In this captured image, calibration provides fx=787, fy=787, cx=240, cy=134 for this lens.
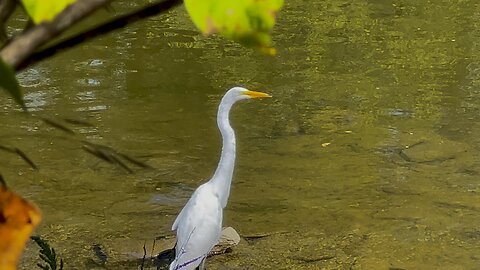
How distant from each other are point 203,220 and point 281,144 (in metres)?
1.58

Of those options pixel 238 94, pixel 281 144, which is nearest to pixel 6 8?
pixel 238 94

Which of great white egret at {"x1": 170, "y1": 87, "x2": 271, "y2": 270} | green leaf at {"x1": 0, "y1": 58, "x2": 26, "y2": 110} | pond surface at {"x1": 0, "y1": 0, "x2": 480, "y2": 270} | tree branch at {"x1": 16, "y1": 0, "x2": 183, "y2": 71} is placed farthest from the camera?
pond surface at {"x1": 0, "y1": 0, "x2": 480, "y2": 270}

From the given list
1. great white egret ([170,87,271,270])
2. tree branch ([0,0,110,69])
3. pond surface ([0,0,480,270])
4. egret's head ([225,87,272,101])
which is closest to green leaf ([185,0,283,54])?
tree branch ([0,0,110,69])

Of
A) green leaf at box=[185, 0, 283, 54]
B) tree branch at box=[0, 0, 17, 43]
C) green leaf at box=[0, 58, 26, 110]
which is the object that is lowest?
green leaf at box=[0, 58, 26, 110]

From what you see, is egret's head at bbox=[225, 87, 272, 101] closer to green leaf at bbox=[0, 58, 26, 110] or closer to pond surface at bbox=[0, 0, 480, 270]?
pond surface at bbox=[0, 0, 480, 270]

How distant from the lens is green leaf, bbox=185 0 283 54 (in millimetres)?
331

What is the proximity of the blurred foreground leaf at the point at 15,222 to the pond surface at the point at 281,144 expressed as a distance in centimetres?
204

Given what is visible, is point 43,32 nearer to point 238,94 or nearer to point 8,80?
point 8,80

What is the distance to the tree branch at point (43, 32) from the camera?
325mm

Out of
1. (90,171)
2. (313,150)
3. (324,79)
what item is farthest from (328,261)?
(324,79)

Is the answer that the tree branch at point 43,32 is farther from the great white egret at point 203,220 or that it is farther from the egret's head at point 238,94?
the egret's head at point 238,94

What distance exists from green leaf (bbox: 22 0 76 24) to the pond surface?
205 cm

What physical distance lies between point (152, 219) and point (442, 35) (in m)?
3.81

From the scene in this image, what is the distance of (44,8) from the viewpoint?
0.33 meters
